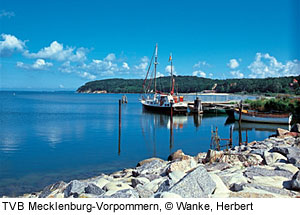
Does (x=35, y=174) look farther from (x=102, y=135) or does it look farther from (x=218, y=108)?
(x=218, y=108)

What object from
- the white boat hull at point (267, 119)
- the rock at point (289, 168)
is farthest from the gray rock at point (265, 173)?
the white boat hull at point (267, 119)

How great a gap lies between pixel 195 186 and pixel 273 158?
498cm

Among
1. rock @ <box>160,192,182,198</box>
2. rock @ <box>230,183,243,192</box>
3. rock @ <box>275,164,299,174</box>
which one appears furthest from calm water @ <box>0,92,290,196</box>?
rock @ <box>275,164,299,174</box>

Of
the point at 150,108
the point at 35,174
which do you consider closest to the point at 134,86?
the point at 150,108

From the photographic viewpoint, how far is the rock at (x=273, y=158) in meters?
Result: 9.34

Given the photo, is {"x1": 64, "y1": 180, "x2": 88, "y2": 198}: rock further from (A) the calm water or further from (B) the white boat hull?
(B) the white boat hull

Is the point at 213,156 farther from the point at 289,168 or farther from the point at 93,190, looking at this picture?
the point at 93,190

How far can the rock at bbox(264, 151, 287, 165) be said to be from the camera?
368 inches

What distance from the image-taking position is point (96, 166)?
1534 centimetres

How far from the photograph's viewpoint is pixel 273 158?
9602 mm

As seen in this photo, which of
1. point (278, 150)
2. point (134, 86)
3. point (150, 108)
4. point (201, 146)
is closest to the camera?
point (278, 150)

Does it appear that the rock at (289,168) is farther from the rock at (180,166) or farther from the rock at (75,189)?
the rock at (75,189)
